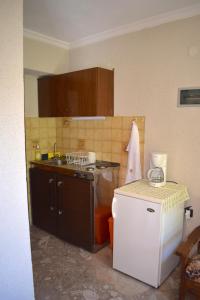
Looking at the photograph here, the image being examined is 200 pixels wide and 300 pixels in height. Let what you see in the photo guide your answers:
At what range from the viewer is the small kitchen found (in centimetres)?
236

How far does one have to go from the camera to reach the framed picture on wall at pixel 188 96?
215 cm

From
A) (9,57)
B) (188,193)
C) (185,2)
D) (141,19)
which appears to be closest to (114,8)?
(141,19)

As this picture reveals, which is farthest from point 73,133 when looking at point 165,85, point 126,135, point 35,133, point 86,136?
point 165,85

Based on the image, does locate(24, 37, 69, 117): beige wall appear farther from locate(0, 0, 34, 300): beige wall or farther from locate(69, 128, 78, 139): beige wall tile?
locate(0, 0, 34, 300): beige wall

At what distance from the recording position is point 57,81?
293 centimetres

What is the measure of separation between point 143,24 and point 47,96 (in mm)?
1467

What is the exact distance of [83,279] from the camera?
209cm

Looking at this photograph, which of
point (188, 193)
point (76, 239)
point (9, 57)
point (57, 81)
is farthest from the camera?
point (57, 81)

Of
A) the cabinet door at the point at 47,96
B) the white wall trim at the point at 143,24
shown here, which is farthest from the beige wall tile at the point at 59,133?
the white wall trim at the point at 143,24

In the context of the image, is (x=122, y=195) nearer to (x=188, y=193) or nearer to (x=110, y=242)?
(x=188, y=193)

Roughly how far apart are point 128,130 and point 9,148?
1734mm

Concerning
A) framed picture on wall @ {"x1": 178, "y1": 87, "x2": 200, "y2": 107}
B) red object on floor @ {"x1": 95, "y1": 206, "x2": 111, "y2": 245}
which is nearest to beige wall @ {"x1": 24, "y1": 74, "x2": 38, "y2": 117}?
red object on floor @ {"x1": 95, "y1": 206, "x2": 111, "y2": 245}

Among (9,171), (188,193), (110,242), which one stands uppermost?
(9,171)

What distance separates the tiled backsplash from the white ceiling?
3.29 feet
